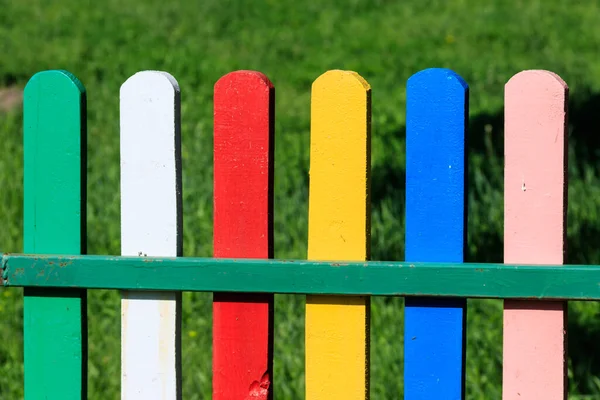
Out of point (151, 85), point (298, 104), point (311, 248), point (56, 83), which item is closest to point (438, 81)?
point (311, 248)

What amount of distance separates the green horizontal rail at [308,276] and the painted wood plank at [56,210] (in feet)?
0.20

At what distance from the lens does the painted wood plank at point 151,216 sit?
7.10 feet

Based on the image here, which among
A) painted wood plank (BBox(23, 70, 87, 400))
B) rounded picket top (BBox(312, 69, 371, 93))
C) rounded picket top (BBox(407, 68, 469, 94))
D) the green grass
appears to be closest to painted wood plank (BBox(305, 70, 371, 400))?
rounded picket top (BBox(312, 69, 371, 93))

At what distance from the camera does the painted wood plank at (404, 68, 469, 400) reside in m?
2.06

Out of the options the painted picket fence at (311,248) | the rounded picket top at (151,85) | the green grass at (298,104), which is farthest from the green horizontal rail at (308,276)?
the green grass at (298,104)

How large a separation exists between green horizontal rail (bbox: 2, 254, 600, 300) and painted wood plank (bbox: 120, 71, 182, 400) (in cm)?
7

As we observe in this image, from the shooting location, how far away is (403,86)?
642cm

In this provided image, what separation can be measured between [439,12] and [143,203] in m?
6.36

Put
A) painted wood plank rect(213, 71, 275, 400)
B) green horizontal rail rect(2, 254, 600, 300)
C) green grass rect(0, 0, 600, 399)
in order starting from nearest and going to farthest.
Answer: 1. green horizontal rail rect(2, 254, 600, 300)
2. painted wood plank rect(213, 71, 275, 400)
3. green grass rect(0, 0, 600, 399)

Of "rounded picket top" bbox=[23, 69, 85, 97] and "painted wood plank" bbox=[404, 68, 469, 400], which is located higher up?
"rounded picket top" bbox=[23, 69, 85, 97]

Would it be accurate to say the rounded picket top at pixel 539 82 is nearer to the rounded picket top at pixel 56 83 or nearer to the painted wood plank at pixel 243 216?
the painted wood plank at pixel 243 216

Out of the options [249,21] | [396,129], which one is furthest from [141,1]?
[396,129]

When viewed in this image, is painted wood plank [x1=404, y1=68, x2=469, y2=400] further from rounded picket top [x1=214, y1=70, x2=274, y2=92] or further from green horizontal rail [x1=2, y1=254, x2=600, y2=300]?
rounded picket top [x1=214, y1=70, x2=274, y2=92]

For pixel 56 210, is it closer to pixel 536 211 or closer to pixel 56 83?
pixel 56 83
